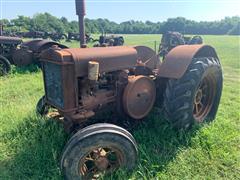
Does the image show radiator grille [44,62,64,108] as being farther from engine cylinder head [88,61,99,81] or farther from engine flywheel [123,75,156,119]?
engine flywheel [123,75,156,119]

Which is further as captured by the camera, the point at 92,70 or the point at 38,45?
the point at 38,45

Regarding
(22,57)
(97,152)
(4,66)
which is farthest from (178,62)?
(22,57)

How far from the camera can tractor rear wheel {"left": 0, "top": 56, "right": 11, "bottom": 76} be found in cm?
787

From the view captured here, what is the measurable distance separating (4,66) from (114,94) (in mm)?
5902

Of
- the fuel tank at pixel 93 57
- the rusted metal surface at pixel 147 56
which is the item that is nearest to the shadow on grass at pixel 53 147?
the rusted metal surface at pixel 147 56

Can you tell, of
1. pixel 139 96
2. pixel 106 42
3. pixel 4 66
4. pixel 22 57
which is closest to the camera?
pixel 139 96

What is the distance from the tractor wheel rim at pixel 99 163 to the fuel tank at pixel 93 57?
0.88 m

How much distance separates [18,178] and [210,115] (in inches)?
117

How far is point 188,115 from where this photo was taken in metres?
3.41

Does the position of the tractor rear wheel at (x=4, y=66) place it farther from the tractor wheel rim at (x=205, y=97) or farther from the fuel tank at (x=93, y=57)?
the tractor wheel rim at (x=205, y=97)

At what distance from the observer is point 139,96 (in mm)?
3422

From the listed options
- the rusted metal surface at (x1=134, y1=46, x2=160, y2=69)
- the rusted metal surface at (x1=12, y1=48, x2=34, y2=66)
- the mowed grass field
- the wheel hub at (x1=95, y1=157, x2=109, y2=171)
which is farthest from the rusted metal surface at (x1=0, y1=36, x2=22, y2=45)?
the wheel hub at (x1=95, y1=157, x2=109, y2=171)

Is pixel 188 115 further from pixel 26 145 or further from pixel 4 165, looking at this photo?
pixel 4 165

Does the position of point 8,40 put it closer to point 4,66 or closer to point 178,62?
point 4,66
